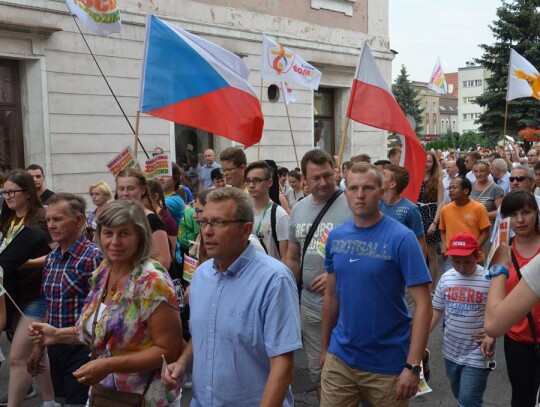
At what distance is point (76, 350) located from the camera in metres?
3.89

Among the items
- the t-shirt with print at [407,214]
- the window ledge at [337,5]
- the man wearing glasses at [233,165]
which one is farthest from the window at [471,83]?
the man wearing glasses at [233,165]

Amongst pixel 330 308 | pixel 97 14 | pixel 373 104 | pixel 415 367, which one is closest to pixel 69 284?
pixel 330 308

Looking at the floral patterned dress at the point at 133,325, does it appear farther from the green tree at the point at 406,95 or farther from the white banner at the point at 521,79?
the green tree at the point at 406,95

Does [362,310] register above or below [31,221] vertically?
below

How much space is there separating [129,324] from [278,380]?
78cm

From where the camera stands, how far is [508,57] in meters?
39.0

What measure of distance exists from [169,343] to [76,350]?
1.15 meters

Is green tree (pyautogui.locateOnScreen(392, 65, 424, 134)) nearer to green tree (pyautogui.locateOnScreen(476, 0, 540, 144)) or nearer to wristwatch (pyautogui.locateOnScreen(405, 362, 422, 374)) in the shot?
green tree (pyautogui.locateOnScreen(476, 0, 540, 144))

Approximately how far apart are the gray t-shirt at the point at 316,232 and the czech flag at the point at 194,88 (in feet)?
6.42

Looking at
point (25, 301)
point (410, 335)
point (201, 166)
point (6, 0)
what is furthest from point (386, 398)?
point (201, 166)

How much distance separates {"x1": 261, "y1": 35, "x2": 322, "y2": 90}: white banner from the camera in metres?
10.2

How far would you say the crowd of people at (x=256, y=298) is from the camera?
8.89 feet

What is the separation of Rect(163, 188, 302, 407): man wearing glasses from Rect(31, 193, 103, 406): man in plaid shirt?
1.27 m

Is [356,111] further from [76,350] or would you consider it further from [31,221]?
[76,350]
